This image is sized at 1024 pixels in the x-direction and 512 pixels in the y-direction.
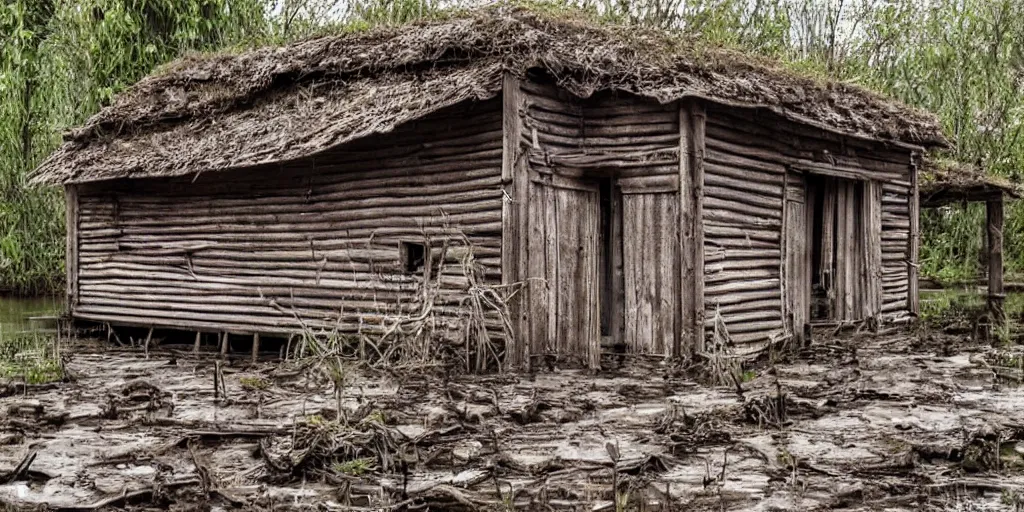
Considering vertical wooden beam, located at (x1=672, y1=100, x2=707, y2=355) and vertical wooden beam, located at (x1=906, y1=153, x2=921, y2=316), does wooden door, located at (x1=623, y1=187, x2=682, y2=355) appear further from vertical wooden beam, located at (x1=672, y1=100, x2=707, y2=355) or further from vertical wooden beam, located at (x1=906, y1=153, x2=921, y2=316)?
vertical wooden beam, located at (x1=906, y1=153, x2=921, y2=316)

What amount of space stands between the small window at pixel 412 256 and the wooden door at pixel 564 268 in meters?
1.60

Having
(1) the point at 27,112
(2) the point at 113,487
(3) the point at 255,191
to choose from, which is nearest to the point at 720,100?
(3) the point at 255,191

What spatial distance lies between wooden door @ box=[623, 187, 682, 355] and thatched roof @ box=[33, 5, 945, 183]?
1301 mm

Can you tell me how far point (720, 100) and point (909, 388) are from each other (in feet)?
11.5

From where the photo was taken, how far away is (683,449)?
705cm

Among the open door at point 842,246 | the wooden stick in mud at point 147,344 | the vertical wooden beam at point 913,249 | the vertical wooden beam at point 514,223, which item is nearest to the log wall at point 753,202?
the open door at point 842,246

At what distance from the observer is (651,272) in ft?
38.4

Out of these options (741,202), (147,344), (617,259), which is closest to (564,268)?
(617,259)

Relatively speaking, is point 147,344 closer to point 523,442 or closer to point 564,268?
point 564,268

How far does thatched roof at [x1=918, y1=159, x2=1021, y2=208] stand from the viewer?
1741 cm

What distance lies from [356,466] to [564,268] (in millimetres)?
5656

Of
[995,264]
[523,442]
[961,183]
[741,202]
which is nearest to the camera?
[523,442]

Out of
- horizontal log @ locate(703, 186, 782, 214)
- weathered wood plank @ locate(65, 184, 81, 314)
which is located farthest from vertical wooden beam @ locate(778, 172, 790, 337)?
weathered wood plank @ locate(65, 184, 81, 314)

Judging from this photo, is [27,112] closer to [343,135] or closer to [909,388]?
[343,135]
